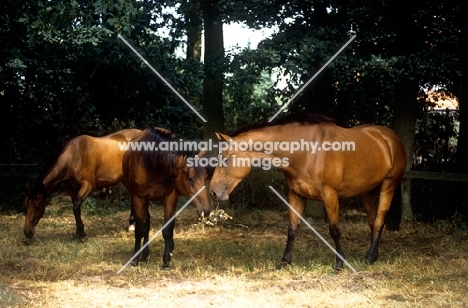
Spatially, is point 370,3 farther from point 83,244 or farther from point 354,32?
point 83,244

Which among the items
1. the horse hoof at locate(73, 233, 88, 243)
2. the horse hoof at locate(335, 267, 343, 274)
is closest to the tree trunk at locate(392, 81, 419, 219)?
the horse hoof at locate(335, 267, 343, 274)

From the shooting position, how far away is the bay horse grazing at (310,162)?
655 cm

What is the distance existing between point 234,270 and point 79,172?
378cm

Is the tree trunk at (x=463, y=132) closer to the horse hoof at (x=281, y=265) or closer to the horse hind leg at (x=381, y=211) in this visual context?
the horse hind leg at (x=381, y=211)

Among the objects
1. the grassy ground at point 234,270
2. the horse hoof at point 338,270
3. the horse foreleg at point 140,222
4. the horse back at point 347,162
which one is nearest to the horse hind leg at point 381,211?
the horse back at point 347,162

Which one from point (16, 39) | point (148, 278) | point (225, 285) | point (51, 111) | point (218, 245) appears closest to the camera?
point (225, 285)

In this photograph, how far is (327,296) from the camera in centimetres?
547

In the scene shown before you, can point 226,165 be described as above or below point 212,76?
below

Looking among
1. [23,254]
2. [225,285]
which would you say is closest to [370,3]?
[225,285]

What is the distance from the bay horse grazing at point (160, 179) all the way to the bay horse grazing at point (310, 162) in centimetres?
36

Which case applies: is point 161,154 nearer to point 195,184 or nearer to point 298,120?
point 195,184

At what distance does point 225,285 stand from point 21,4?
17.9ft

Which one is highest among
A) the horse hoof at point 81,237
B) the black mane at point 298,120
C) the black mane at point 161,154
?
the black mane at point 298,120

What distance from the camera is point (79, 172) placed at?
9484mm
